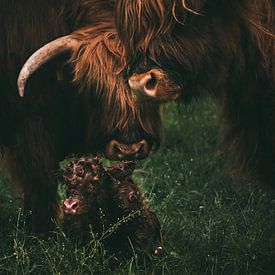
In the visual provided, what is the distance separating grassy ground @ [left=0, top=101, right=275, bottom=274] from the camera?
4562 millimetres

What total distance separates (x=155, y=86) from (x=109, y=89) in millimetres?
629

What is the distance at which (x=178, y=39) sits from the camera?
3.91m

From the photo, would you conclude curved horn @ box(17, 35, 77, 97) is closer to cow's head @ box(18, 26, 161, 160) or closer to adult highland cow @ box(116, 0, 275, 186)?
cow's head @ box(18, 26, 161, 160)

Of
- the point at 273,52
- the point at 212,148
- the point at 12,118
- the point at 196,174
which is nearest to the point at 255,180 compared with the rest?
the point at 273,52

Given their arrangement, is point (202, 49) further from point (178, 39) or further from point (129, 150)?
point (129, 150)

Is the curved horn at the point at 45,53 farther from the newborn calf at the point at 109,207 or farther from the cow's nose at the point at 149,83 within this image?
the cow's nose at the point at 149,83

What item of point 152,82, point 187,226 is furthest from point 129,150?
point 187,226

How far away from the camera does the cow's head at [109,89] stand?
174 inches

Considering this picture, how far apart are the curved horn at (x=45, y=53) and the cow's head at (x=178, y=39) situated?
563mm

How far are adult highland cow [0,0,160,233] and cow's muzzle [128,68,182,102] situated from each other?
514 millimetres

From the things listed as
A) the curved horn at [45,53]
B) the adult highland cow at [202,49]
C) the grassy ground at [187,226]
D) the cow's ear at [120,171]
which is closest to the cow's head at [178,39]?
the adult highland cow at [202,49]

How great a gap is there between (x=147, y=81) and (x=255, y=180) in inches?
41.3

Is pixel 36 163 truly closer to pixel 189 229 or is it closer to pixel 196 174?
pixel 189 229

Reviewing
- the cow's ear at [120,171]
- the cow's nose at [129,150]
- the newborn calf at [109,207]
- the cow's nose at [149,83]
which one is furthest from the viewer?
the cow's ear at [120,171]
